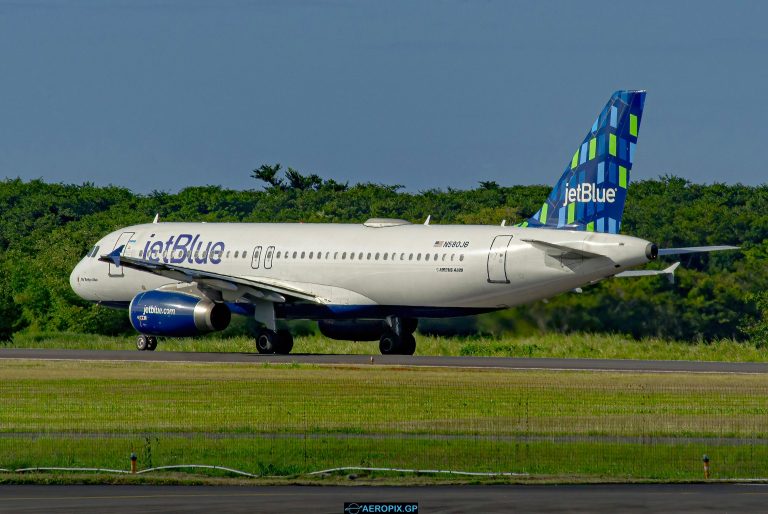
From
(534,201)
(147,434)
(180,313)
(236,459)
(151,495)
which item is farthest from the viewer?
(534,201)

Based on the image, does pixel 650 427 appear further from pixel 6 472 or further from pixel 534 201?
pixel 534 201

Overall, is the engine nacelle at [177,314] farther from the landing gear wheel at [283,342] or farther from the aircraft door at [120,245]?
the aircraft door at [120,245]

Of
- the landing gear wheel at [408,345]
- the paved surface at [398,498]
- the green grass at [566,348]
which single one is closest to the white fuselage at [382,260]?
the landing gear wheel at [408,345]

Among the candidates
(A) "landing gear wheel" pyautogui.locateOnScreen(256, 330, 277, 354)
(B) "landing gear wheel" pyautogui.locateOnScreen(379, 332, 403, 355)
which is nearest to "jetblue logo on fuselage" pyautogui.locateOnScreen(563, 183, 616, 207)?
(B) "landing gear wheel" pyautogui.locateOnScreen(379, 332, 403, 355)

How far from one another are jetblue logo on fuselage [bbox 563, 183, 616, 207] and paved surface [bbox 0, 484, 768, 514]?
101 ft

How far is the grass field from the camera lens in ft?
86.6

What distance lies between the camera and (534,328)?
57594mm

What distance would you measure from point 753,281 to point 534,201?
2335 inches

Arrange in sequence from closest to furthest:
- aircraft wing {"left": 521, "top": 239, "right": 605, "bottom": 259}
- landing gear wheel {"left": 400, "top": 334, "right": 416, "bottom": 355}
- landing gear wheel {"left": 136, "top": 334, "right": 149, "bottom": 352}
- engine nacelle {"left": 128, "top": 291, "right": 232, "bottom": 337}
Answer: aircraft wing {"left": 521, "top": 239, "right": 605, "bottom": 259} → engine nacelle {"left": 128, "top": 291, "right": 232, "bottom": 337} → landing gear wheel {"left": 400, "top": 334, "right": 416, "bottom": 355} → landing gear wheel {"left": 136, "top": 334, "right": 149, "bottom": 352}

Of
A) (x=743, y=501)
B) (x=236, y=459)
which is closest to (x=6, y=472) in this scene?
(x=236, y=459)

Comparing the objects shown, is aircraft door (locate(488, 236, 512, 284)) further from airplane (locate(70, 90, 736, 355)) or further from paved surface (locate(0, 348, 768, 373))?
paved surface (locate(0, 348, 768, 373))

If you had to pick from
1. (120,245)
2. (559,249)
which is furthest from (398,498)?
(120,245)

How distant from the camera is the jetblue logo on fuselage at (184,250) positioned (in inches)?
2318

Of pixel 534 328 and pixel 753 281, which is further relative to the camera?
pixel 753 281
